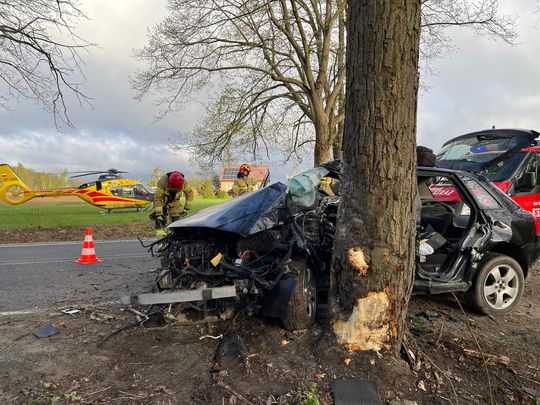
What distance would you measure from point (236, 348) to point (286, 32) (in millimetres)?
14834

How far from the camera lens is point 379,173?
318 centimetres

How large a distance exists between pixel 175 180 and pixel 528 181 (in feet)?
21.8

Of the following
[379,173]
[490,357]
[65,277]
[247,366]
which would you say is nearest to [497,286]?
[490,357]

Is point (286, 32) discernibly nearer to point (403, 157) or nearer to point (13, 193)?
point (403, 157)

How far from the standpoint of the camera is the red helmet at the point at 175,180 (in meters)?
7.59

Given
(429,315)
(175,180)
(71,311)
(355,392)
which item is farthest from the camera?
(175,180)

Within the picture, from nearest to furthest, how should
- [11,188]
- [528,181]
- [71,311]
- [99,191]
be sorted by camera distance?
1. [71,311]
2. [528,181]
3. [11,188]
4. [99,191]

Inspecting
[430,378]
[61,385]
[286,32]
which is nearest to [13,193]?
[286,32]

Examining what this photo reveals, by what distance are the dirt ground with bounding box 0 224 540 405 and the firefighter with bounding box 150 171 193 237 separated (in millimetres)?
3404

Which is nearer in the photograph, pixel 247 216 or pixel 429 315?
pixel 247 216

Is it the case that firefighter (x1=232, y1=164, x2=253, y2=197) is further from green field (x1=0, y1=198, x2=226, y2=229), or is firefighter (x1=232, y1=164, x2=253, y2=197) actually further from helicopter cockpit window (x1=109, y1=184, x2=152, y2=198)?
helicopter cockpit window (x1=109, y1=184, x2=152, y2=198)

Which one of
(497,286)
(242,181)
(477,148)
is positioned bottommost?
(497,286)

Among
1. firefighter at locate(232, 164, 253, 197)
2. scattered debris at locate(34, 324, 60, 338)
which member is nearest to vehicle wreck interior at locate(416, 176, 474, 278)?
scattered debris at locate(34, 324, 60, 338)

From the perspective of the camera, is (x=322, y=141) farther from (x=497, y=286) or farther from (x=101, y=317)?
(x=101, y=317)
